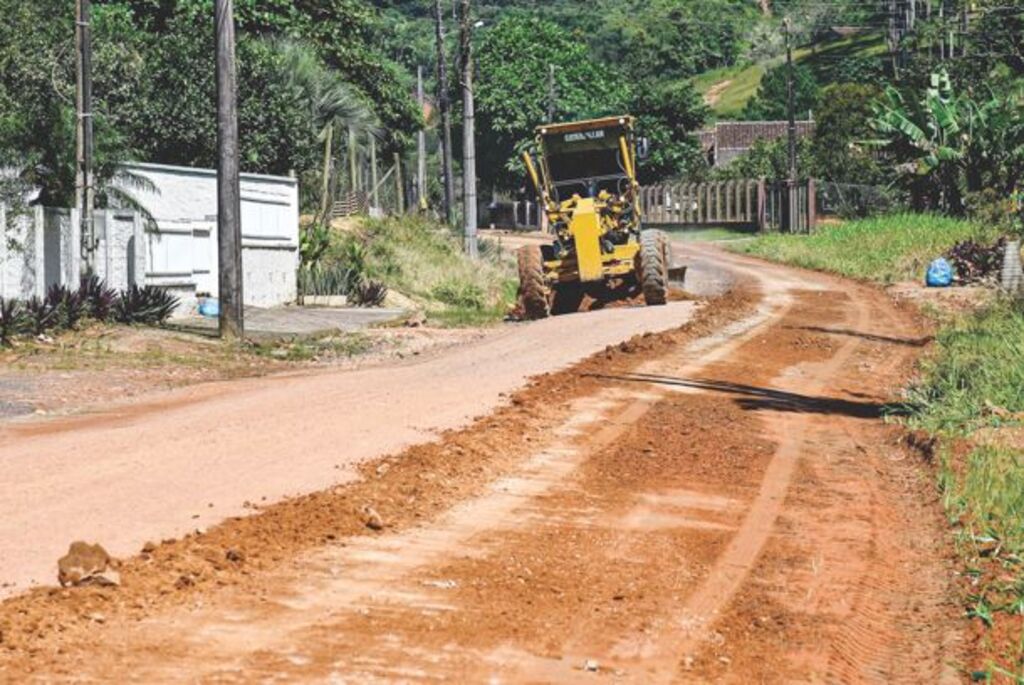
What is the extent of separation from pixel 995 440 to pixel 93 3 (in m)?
37.8

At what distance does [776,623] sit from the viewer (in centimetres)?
791

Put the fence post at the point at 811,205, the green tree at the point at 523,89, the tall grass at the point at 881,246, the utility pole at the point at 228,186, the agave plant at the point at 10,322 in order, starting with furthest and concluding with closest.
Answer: the green tree at the point at 523,89 → the fence post at the point at 811,205 → the tall grass at the point at 881,246 → the utility pole at the point at 228,186 → the agave plant at the point at 10,322

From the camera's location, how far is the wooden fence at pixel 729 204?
204ft

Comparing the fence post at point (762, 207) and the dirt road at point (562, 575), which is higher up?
the fence post at point (762, 207)

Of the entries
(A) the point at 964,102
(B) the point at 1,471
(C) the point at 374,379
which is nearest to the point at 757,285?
(A) the point at 964,102

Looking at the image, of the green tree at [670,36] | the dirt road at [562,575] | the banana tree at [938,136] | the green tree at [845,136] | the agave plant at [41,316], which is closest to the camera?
the dirt road at [562,575]

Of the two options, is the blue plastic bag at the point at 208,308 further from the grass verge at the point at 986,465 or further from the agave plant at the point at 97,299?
the grass verge at the point at 986,465

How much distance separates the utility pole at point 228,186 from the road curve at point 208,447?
4417 millimetres

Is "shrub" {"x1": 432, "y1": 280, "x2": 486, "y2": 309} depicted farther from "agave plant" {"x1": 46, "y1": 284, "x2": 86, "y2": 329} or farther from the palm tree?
"agave plant" {"x1": 46, "y1": 284, "x2": 86, "y2": 329}

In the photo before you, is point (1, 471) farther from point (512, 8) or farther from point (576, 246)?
point (512, 8)

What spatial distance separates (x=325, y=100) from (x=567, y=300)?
648 inches

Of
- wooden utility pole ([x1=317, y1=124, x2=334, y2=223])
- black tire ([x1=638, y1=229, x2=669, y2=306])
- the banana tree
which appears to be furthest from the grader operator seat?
A: the banana tree

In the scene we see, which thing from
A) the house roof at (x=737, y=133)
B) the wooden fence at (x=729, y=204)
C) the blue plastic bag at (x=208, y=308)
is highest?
the house roof at (x=737, y=133)

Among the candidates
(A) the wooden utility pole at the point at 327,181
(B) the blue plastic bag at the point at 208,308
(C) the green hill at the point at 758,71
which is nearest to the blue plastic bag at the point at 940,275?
(A) the wooden utility pole at the point at 327,181
